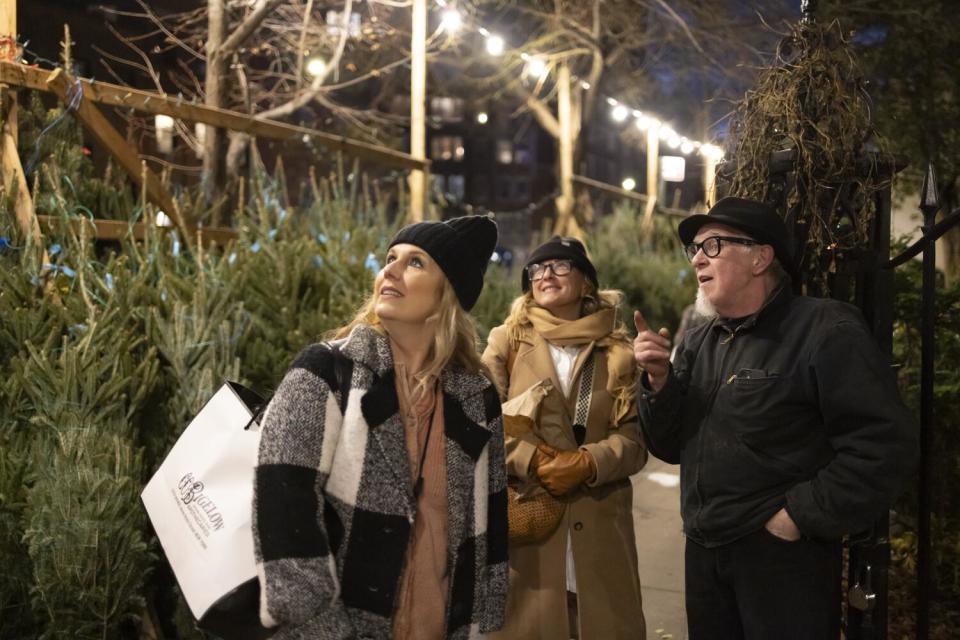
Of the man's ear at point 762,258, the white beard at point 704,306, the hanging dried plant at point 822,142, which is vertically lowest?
the white beard at point 704,306

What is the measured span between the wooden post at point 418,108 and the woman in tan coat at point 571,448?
5318mm

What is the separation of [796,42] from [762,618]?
2161mm

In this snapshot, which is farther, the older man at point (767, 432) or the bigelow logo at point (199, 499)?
the older man at point (767, 432)

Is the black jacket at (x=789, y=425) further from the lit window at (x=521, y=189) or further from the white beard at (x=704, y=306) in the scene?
the lit window at (x=521, y=189)

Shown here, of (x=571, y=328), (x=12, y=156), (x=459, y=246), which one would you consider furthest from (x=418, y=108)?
(x=459, y=246)

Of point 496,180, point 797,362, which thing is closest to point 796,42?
point 797,362

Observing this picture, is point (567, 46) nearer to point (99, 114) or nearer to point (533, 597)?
point (99, 114)

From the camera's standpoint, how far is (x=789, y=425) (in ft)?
9.52

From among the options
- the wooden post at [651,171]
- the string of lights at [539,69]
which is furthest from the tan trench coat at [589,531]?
the wooden post at [651,171]

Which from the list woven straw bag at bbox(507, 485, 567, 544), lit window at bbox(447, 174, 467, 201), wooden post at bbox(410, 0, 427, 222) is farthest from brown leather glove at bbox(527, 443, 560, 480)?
lit window at bbox(447, 174, 467, 201)

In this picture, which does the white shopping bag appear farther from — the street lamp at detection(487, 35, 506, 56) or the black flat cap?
the street lamp at detection(487, 35, 506, 56)

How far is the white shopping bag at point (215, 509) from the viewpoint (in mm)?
2377

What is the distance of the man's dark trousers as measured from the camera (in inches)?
115

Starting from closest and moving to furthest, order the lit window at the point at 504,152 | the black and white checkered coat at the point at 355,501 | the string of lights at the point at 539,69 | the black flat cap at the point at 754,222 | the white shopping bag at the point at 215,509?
the black and white checkered coat at the point at 355,501
the white shopping bag at the point at 215,509
the black flat cap at the point at 754,222
the string of lights at the point at 539,69
the lit window at the point at 504,152
